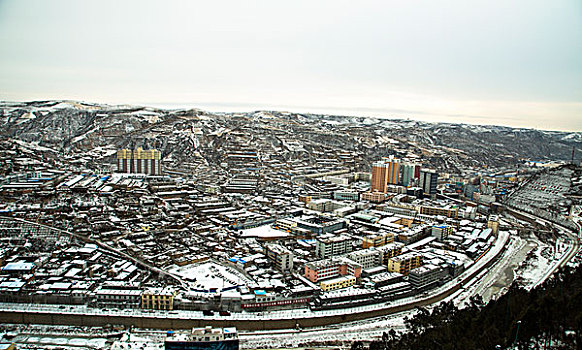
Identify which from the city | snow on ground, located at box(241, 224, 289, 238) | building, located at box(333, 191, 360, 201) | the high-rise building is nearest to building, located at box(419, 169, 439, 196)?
the city

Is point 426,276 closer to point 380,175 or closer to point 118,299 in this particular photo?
point 118,299

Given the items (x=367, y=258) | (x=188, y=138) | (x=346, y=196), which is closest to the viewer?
(x=367, y=258)

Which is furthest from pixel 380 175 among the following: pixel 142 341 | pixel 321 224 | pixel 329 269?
pixel 142 341

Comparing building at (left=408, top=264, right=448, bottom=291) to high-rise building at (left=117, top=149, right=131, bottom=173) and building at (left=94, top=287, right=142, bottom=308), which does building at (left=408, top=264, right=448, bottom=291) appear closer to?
building at (left=94, top=287, right=142, bottom=308)

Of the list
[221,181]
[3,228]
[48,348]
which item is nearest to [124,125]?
[221,181]

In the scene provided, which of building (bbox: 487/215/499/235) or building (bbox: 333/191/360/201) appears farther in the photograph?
building (bbox: 333/191/360/201)

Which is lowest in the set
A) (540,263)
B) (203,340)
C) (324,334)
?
(324,334)

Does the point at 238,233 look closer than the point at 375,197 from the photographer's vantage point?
Yes
